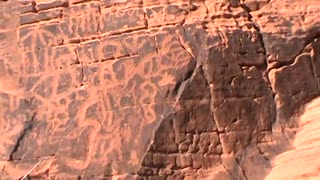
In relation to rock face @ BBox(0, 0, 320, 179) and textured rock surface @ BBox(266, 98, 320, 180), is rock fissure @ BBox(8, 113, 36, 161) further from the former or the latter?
textured rock surface @ BBox(266, 98, 320, 180)

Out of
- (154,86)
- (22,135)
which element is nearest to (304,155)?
(154,86)

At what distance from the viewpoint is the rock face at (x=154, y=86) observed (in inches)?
126

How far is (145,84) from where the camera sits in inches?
129

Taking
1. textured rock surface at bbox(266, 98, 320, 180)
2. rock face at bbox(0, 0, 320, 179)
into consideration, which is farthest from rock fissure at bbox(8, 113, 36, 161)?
textured rock surface at bbox(266, 98, 320, 180)

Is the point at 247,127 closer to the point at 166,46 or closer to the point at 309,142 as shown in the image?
the point at 309,142

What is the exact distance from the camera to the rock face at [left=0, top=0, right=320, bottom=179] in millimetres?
3193

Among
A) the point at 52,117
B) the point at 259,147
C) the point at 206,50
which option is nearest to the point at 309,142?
the point at 259,147

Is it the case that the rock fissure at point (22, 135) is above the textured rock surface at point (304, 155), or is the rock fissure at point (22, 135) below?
above

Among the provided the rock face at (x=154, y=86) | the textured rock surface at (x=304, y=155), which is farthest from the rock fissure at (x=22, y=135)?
the textured rock surface at (x=304, y=155)

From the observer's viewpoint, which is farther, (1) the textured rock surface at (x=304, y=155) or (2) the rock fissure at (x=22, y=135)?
(2) the rock fissure at (x=22, y=135)

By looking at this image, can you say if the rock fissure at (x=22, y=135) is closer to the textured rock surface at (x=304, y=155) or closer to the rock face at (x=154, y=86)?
the rock face at (x=154, y=86)

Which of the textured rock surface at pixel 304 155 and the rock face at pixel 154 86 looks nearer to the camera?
the textured rock surface at pixel 304 155

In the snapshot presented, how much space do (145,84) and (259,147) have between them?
0.62 m

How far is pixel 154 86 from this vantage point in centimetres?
327
